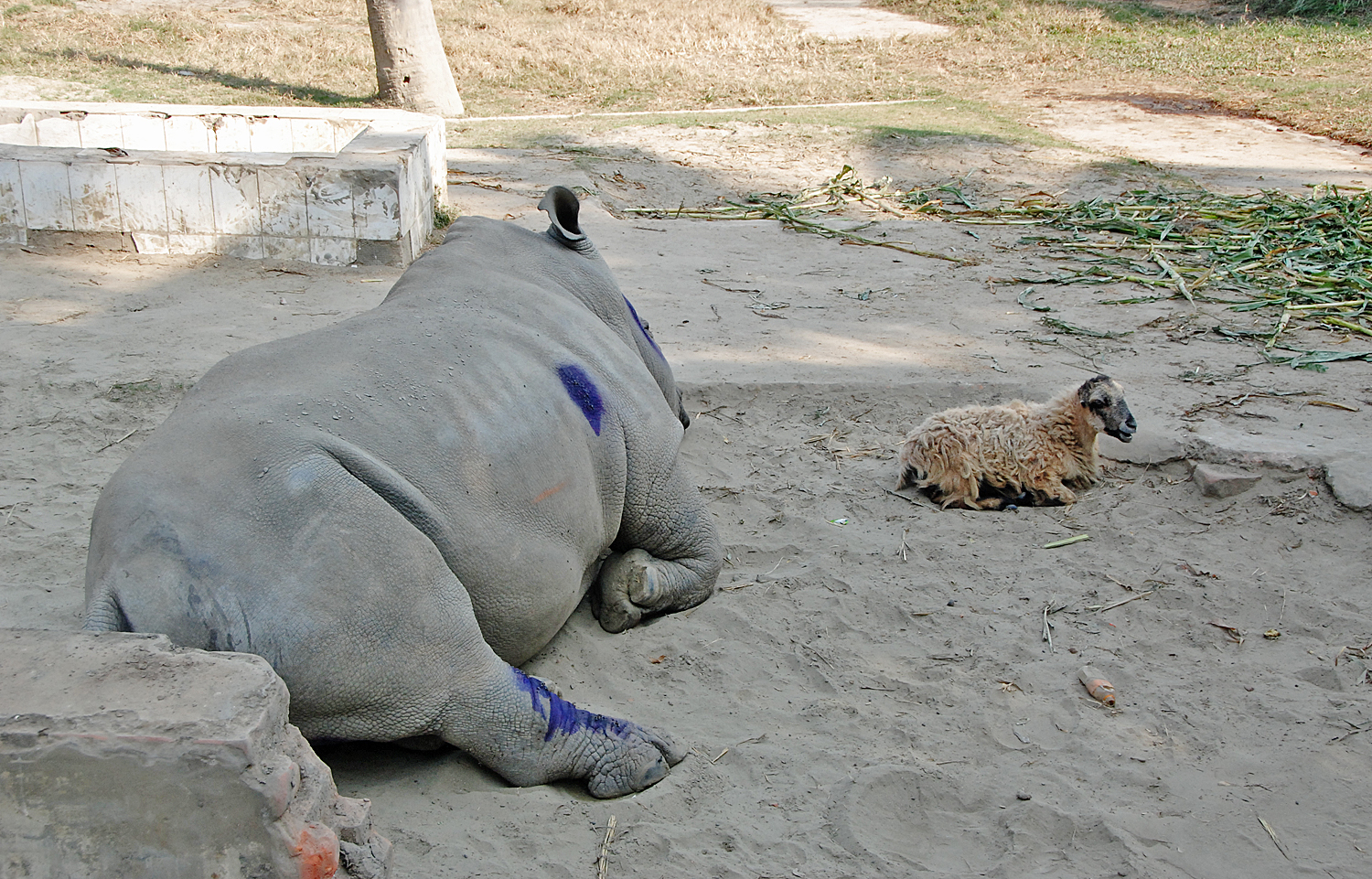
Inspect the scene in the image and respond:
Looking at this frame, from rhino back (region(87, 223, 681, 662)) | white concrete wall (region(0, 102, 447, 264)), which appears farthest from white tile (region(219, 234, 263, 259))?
rhino back (region(87, 223, 681, 662))

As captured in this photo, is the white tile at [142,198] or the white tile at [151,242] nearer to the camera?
the white tile at [142,198]

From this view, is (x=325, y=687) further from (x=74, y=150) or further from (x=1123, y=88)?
(x=1123, y=88)

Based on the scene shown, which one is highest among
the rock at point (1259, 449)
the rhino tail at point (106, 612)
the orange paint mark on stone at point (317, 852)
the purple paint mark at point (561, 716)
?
the rhino tail at point (106, 612)

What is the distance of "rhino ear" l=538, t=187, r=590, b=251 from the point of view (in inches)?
171

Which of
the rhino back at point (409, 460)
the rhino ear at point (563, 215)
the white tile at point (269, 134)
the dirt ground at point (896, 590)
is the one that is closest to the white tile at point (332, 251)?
the dirt ground at point (896, 590)

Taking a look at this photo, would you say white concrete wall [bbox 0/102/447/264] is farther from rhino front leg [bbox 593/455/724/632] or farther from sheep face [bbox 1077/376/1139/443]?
sheep face [bbox 1077/376/1139/443]

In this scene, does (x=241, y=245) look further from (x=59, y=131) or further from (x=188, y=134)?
(x=59, y=131)

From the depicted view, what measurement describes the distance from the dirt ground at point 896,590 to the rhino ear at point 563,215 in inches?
45.4

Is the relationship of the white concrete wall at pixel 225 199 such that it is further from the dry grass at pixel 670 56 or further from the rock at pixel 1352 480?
the dry grass at pixel 670 56

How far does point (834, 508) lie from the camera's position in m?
4.63

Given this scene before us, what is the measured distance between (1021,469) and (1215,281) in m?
3.28

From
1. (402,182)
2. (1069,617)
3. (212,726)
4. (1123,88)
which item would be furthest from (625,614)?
(1123,88)

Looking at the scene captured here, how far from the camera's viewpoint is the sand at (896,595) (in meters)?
2.83

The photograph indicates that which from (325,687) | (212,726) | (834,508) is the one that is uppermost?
(212,726)
